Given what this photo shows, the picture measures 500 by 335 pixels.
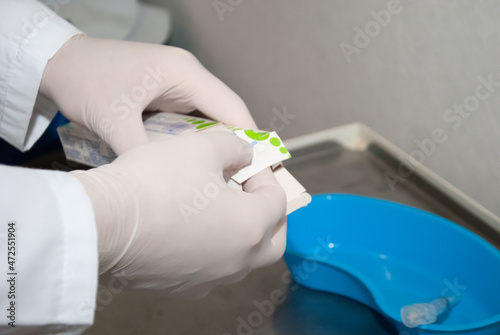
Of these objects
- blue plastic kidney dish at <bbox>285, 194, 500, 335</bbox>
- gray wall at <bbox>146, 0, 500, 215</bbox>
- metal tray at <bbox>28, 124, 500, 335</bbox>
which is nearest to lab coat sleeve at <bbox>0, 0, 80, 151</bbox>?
metal tray at <bbox>28, 124, 500, 335</bbox>

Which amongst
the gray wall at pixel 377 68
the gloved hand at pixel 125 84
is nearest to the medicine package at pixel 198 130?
the gloved hand at pixel 125 84

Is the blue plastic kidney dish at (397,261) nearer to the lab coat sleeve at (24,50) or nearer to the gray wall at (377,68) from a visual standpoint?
the gray wall at (377,68)

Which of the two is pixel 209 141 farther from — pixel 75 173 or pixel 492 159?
pixel 492 159

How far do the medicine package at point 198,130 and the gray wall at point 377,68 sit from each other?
42cm

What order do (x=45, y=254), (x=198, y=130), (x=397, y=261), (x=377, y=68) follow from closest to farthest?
1. (x=45, y=254)
2. (x=198, y=130)
3. (x=397, y=261)
4. (x=377, y=68)

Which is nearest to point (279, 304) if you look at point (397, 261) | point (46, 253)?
point (397, 261)

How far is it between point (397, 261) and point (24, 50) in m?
0.76

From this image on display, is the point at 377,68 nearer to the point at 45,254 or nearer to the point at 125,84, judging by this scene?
the point at 125,84

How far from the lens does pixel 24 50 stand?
818 mm

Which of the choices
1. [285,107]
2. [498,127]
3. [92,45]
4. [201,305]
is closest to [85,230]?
[201,305]

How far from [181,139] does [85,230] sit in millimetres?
199

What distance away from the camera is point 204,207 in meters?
0.57

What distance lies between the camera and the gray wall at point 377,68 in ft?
2.90

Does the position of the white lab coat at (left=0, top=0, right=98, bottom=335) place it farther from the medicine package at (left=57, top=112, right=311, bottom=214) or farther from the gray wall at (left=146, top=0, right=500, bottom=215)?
the gray wall at (left=146, top=0, right=500, bottom=215)
